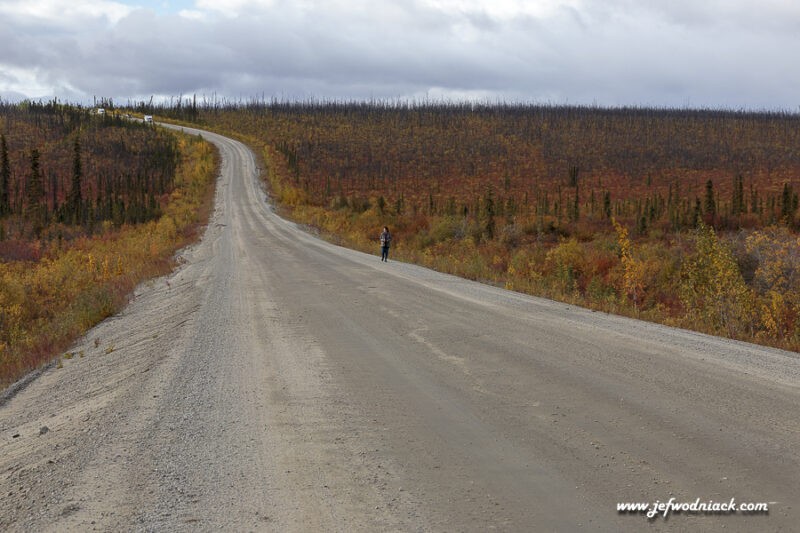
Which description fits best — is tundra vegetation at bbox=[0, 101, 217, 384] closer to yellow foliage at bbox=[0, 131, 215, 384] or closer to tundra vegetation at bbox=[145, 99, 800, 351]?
yellow foliage at bbox=[0, 131, 215, 384]

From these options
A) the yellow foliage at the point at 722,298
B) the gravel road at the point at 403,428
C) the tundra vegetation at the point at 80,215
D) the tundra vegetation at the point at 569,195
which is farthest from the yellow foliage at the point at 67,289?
the yellow foliage at the point at 722,298

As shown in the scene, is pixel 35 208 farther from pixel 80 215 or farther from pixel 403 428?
pixel 403 428

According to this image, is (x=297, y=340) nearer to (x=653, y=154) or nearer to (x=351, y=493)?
(x=351, y=493)

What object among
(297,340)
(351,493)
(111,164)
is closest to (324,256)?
(297,340)

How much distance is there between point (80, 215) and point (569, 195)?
154ft

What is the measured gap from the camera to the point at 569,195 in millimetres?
61562

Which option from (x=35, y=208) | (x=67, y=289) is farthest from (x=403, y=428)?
(x=35, y=208)

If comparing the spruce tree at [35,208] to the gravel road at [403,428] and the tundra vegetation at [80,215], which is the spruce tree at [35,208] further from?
the gravel road at [403,428]

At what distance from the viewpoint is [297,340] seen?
8.53 metres

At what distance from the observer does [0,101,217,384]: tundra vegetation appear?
47.6ft

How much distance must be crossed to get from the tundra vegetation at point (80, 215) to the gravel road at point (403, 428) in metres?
4.22

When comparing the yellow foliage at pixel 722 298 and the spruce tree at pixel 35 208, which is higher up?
the yellow foliage at pixel 722 298

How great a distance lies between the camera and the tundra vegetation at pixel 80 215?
14.5 m

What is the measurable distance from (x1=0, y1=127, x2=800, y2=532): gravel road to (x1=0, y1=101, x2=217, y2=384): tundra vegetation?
4222mm
